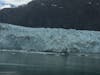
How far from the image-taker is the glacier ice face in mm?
39906

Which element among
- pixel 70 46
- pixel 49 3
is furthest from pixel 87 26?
pixel 70 46

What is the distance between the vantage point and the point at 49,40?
40312 millimetres

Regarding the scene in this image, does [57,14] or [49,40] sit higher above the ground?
[57,14]

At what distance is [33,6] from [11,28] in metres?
18.6

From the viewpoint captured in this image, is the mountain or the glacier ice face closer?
the glacier ice face

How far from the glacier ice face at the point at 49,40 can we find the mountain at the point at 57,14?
36.1ft

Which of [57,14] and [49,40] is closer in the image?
[49,40]

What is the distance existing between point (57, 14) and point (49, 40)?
17.3m

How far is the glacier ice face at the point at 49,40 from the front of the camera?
3991cm

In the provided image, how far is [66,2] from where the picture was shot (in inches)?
2335

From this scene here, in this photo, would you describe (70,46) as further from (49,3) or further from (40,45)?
(49,3)

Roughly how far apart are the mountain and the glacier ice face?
11.0m

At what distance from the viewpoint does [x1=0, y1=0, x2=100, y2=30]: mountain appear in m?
54.0

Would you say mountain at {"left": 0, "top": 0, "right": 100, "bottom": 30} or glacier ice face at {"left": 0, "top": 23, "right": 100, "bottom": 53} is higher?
mountain at {"left": 0, "top": 0, "right": 100, "bottom": 30}
